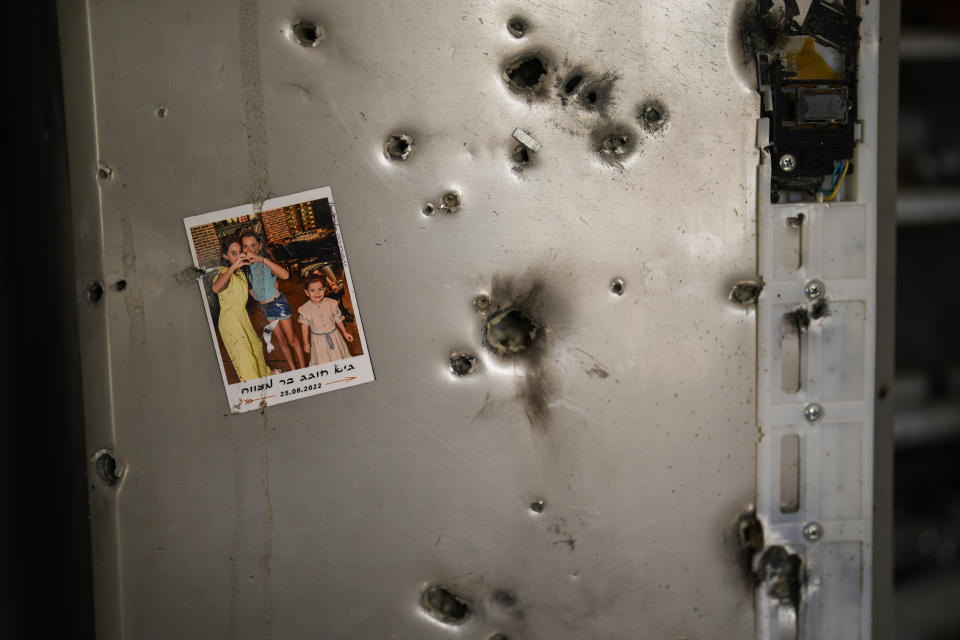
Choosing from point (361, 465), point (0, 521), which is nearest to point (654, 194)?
point (361, 465)

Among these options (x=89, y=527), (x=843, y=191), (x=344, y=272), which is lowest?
(x=89, y=527)

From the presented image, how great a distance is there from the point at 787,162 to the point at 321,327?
0.77 m

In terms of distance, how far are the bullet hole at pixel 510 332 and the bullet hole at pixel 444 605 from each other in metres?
0.40

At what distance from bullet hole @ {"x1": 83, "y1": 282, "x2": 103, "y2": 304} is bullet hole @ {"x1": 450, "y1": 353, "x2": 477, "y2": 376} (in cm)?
56

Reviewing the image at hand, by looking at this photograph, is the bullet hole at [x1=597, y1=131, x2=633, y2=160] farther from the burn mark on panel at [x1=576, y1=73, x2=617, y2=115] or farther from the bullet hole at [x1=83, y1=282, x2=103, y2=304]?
the bullet hole at [x1=83, y1=282, x2=103, y2=304]

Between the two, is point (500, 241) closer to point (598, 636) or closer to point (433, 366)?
point (433, 366)

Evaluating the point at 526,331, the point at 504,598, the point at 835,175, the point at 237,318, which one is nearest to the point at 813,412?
the point at 835,175

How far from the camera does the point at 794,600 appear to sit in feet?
2.85

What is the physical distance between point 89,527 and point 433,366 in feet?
2.03

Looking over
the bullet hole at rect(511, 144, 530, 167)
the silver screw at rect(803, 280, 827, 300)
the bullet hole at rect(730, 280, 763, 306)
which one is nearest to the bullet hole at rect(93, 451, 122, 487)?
the bullet hole at rect(511, 144, 530, 167)

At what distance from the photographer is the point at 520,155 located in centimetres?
81

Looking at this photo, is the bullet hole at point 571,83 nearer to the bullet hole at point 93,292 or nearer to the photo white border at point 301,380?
→ the photo white border at point 301,380

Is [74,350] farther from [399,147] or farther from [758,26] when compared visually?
[758,26]

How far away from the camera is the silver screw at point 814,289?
0.83 m
